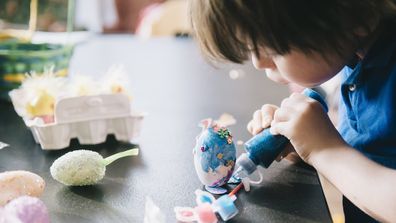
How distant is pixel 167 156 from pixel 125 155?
0.21 feet

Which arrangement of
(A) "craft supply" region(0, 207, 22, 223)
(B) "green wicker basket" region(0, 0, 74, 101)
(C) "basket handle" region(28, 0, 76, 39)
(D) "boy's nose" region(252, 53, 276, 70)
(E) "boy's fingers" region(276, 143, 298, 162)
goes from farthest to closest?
(C) "basket handle" region(28, 0, 76, 39) → (B) "green wicker basket" region(0, 0, 74, 101) → (E) "boy's fingers" region(276, 143, 298, 162) → (D) "boy's nose" region(252, 53, 276, 70) → (A) "craft supply" region(0, 207, 22, 223)

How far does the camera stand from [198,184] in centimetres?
67

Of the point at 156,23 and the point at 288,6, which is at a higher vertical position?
the point at 288,6

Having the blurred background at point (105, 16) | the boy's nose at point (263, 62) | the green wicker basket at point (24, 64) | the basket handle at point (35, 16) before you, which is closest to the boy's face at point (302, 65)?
the boy's nose at point (263, 62)

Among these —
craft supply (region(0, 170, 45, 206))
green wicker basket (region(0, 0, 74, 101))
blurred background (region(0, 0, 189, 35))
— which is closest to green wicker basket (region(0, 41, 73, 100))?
green wicker basket (region(0, 0, 74, 101))

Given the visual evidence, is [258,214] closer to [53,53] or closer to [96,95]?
[96,95]

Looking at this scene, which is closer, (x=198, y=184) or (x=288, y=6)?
(x=288, y=6)

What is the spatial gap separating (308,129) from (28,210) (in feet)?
1.17

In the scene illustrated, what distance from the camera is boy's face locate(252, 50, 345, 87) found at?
0.62 m

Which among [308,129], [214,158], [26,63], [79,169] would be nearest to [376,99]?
[308,129]

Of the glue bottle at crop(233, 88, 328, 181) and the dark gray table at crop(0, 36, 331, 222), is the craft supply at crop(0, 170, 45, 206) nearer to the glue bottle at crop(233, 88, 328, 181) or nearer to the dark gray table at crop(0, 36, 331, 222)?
the dark gray table at crop(0, 36, 331, 222)

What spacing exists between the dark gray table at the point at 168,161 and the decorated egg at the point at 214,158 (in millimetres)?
28

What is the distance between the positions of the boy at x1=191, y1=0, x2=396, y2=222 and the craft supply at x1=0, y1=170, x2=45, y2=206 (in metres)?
0.27

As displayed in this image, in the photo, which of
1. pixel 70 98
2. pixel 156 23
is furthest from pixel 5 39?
pixel 156 23
